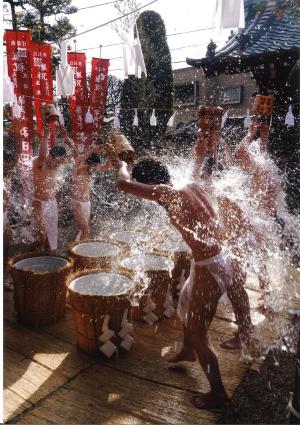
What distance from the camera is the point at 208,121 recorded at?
5930 millimetres

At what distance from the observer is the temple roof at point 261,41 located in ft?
26.7

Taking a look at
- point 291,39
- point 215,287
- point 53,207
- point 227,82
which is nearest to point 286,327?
point 215,287

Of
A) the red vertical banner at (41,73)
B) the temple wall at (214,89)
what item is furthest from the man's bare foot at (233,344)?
the temple wall at (214,89)

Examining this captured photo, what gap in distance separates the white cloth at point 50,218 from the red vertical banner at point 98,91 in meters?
5.17

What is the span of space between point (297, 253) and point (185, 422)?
18.7ft

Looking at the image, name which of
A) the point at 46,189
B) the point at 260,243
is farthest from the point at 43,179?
the point at 260,243

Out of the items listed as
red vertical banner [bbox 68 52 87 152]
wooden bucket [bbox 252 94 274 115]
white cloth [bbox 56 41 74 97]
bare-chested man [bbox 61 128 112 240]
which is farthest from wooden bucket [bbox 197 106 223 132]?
red vertical banner [bbox 68 52 87 152]

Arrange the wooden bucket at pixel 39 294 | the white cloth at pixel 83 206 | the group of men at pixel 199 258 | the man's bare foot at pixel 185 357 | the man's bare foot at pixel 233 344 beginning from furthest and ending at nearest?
the white cloth at pixel 83 206, the wooden bucket at pixel 39 294, the man's bare foot at pixel 233 344, the man's bare foot at pixel 185 357, the group of men at pixel 199 258

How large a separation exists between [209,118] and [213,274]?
3.47 metres

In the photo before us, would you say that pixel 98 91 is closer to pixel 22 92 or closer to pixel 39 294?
pixel 22 92

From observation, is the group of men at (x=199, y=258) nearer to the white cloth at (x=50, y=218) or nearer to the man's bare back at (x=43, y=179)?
the man's bare back at (x=43, y=179)

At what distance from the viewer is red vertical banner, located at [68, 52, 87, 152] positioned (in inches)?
377

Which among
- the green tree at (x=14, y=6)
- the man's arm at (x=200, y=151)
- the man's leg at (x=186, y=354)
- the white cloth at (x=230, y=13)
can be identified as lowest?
the man's leg at (x=186, y=354)

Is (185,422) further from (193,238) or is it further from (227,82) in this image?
(227,82)
